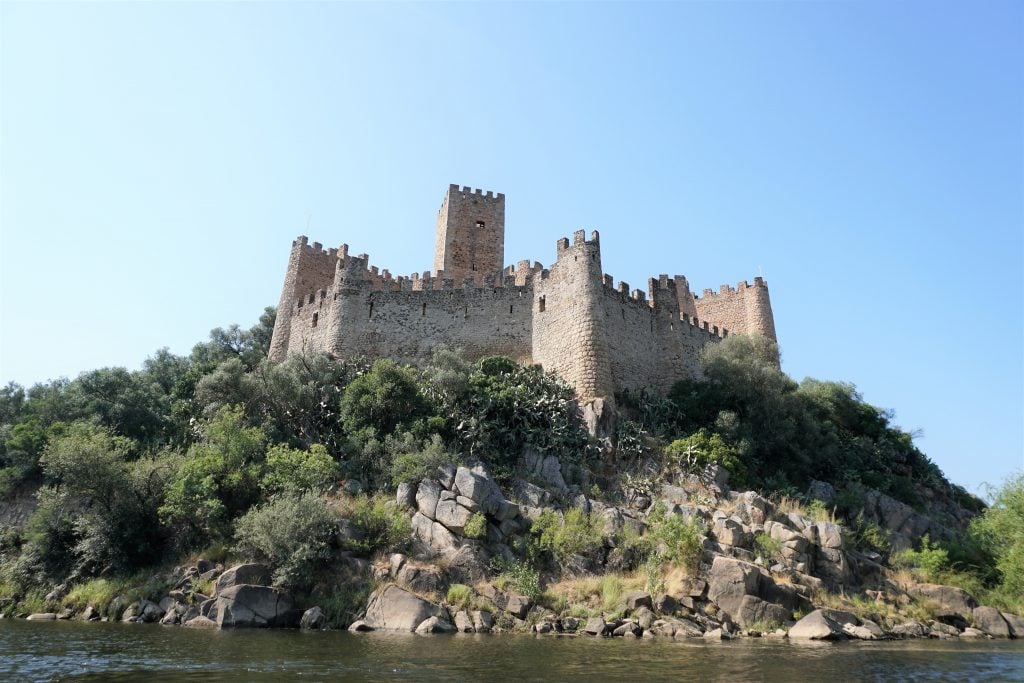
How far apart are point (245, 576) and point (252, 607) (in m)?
1.34

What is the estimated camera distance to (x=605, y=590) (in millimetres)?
22453

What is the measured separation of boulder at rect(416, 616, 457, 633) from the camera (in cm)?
2044

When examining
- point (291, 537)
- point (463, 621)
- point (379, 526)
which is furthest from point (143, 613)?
point (463, 621)

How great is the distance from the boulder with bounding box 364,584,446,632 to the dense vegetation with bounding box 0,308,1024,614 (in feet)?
8.30

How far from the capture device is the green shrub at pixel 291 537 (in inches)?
878

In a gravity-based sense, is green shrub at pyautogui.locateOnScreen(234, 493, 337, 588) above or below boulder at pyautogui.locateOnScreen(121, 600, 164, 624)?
above

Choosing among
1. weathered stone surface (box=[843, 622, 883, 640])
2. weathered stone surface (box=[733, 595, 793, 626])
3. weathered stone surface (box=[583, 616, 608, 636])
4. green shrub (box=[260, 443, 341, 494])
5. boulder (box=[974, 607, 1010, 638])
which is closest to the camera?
weathered stone surface (box=[583, 616, 608, 636])

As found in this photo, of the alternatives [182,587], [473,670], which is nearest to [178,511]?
[182,587]

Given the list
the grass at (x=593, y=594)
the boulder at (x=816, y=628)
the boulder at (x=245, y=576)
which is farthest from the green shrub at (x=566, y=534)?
the boulder at (x=245, y=576)

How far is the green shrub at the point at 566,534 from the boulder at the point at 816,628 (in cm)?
663

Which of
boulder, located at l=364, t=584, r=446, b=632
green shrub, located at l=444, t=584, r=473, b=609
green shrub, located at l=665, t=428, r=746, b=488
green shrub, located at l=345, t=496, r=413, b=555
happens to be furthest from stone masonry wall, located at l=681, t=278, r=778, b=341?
boulder, located at l=364, t=584, r=446, b=632

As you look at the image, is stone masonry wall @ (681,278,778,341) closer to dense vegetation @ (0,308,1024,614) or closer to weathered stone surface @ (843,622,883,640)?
dense vegetation @ (0,308,1024,614)

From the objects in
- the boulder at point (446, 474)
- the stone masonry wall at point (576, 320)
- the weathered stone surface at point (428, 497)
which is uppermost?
the stone masonry wall at point (576, 320)

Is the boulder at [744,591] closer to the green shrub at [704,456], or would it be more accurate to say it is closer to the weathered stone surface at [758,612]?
the weathered stone surface at [758,612]
